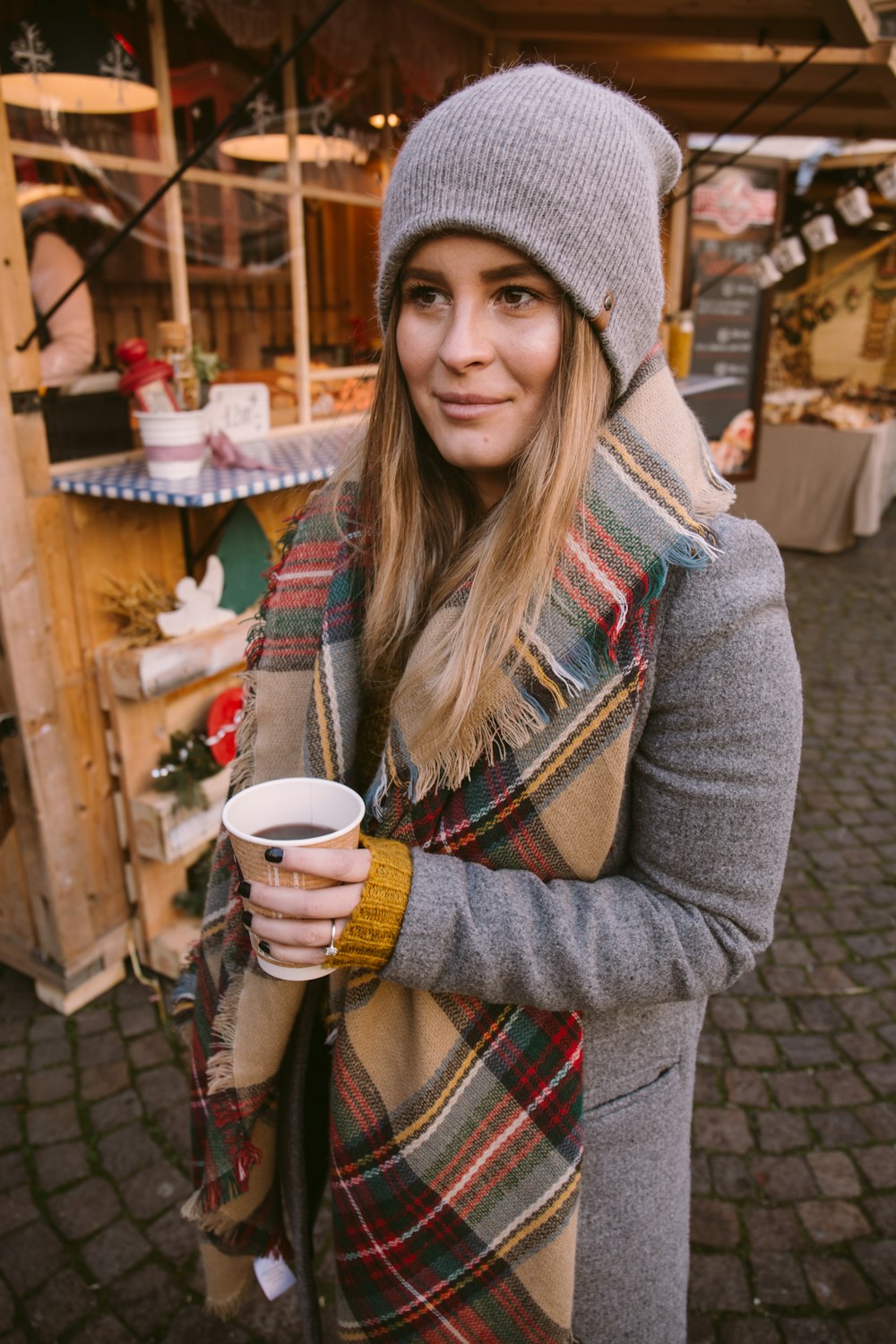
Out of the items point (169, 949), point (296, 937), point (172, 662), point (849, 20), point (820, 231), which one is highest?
point (849, 20)

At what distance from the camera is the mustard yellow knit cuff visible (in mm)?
1042

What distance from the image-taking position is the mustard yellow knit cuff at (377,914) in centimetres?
104

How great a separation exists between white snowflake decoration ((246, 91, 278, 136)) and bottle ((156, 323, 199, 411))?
111cm

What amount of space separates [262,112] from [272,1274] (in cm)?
370

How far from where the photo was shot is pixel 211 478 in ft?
9.72

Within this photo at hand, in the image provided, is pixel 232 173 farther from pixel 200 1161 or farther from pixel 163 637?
pixel 200 1161

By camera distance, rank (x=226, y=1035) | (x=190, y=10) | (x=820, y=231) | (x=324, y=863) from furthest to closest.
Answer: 1. (x=820, y=231)
2. (x=190, y=10)
3. (x=226, y=1035)
4. (x=324, y=863)

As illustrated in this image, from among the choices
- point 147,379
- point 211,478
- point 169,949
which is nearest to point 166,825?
point 169,949

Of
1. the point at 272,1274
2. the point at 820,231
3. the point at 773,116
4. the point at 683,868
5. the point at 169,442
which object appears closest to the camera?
the point at 683,868

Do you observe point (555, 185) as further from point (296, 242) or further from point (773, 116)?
point (773, 116)

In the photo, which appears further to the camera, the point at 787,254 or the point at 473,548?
the point at 787,254

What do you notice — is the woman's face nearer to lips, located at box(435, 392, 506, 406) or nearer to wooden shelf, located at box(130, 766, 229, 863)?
lips, located at box(435, 392, 506, 406)

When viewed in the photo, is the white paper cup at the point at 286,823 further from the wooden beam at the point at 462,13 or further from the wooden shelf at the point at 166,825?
the wooden beam at the point at 462,13

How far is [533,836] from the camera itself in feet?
3.76
